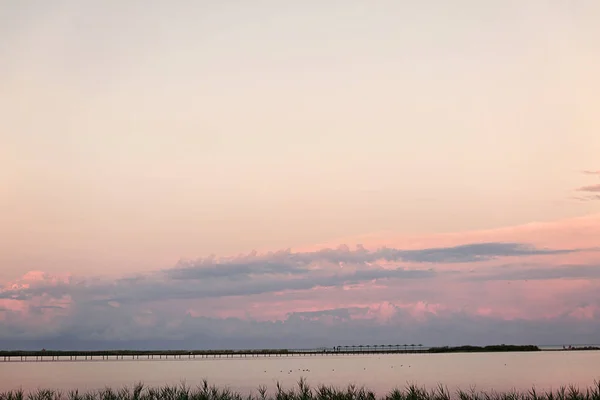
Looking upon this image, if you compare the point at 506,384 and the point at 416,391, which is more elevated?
the point at 416,391

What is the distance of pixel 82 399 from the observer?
3641cm

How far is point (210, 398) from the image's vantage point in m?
33.2

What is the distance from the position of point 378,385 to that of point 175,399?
1939 inches

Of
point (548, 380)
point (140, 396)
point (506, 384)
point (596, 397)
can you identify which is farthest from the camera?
point (548, 380)

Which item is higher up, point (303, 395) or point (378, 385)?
point (303, 395)

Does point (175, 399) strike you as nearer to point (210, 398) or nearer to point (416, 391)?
point (210, 398)

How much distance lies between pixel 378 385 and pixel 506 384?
15134 mm

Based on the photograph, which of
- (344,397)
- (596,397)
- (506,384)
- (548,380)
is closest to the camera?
(596,397)

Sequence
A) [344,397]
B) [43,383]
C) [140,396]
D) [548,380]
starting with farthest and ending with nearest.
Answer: [43,383], [548,380], [140,396], [344,397]

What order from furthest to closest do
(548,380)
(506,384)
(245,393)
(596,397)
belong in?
(548,380) < (506,384) < (245,393) < (596,397)

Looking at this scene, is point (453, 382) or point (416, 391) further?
point (453, 382)

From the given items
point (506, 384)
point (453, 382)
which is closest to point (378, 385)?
point (453, 382)

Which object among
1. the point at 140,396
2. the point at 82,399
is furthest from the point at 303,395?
the point at 82,399

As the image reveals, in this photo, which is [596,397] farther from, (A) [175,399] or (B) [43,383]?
(B) [43,383]
